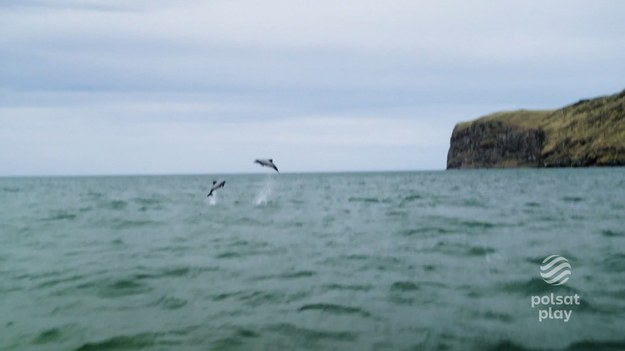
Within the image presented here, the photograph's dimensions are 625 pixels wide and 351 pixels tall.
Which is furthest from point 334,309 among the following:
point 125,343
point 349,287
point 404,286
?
point 125,343

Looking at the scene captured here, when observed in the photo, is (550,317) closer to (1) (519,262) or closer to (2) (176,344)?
(1) (519,262)

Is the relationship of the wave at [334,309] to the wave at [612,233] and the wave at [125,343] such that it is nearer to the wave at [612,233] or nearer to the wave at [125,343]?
the wave at [125,343]

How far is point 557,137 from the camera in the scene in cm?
16738

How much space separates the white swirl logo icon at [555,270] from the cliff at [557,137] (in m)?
156

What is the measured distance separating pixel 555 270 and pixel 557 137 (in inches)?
6905

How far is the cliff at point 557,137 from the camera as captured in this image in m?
150

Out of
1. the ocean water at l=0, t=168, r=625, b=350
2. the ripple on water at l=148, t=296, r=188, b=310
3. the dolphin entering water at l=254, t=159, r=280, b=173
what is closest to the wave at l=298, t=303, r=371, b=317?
the ocean water at l=0, t=168, r=625, b=350

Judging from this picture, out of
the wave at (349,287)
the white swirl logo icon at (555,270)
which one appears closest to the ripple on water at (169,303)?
the wave at (349,287)

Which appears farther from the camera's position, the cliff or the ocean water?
the cliff

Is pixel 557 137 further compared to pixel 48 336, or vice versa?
pixel 557 137

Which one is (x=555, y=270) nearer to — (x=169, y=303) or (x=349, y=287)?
(x=349, y=287)

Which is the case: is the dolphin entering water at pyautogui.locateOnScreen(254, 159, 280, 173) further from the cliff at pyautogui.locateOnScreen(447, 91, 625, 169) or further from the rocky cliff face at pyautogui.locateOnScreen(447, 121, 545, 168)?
the rocky cliff face at pyautogui.locateOnScreen(447, 121, 545, 168)

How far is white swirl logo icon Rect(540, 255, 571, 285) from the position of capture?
34.1 feet

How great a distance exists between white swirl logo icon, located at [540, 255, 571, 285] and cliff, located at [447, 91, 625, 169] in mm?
155581
